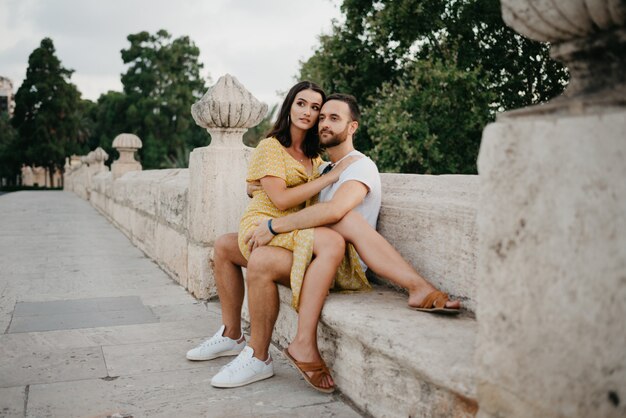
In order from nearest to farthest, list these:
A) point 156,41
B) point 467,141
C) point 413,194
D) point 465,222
Answer: point 465,222
point 413,194
point 467,141
point 156,41

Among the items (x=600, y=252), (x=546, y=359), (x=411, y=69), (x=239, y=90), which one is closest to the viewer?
(x=600, y=252)

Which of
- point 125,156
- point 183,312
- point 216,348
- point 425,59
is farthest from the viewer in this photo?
point 125,156

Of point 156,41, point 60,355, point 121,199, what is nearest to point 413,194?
point 60,355

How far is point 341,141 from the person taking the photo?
321cm

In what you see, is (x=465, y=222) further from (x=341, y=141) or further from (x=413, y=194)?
(x=341, y=141)

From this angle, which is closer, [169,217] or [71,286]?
[71,286]

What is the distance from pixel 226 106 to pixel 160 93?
38.4 metres

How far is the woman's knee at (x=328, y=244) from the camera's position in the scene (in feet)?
8.83

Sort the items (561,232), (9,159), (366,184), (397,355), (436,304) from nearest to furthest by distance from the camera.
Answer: (561,232), (397,355), (436,304), (366,184), (9,159)

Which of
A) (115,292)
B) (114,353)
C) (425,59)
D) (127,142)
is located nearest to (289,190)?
(114,353)

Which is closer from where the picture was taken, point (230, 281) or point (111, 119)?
point (230, 281)

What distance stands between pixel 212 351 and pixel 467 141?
33.2 ft

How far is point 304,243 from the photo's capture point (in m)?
2.72

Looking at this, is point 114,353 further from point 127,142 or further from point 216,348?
point 127,142
